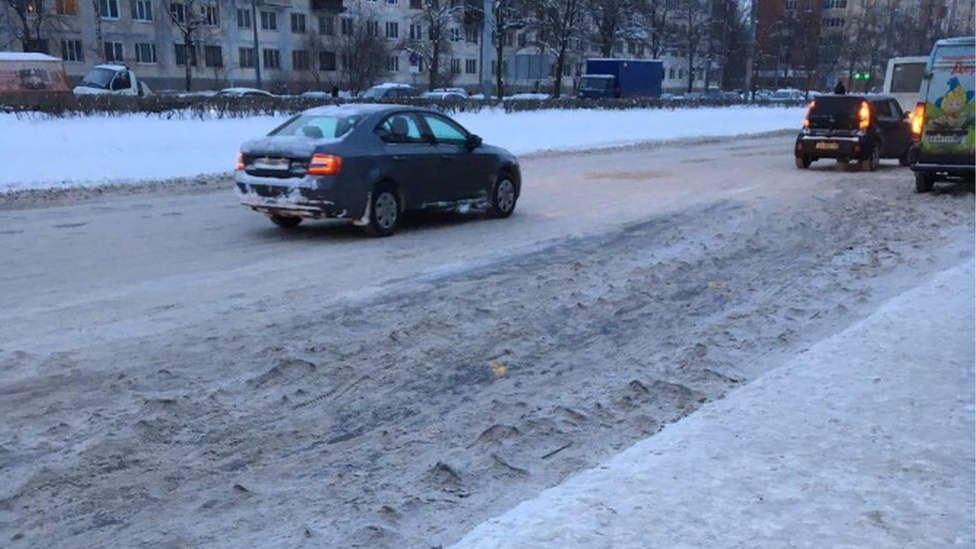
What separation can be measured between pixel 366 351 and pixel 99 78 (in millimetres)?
30040

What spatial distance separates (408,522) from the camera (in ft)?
12.0

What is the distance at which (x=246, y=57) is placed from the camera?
6756cm

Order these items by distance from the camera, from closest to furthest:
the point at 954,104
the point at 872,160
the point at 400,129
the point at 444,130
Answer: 1. the point at 400,129
2. the point at 444,130
3. the point at 954,104
4. the point at 872,160

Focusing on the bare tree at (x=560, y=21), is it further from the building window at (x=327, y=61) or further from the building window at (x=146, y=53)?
the building window at (x=146, y=53)

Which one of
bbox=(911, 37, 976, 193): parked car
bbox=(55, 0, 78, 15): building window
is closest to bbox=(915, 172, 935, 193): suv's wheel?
bbox=(911, 37, 976, 193): parked car

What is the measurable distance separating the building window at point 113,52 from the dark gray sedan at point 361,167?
188 feet

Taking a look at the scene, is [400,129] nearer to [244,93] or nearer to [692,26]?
[244,93]

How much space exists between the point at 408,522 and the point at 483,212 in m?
9.27

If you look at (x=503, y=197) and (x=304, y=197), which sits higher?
(x=304, y=197)

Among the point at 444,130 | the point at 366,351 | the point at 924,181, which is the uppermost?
the point at 444,130

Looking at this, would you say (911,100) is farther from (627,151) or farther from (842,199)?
(842,199)

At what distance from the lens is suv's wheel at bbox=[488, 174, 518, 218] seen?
1205 centimetres

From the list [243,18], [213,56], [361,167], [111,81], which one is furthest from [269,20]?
[361,167]

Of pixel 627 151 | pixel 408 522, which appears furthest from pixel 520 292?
pixel 627 151
